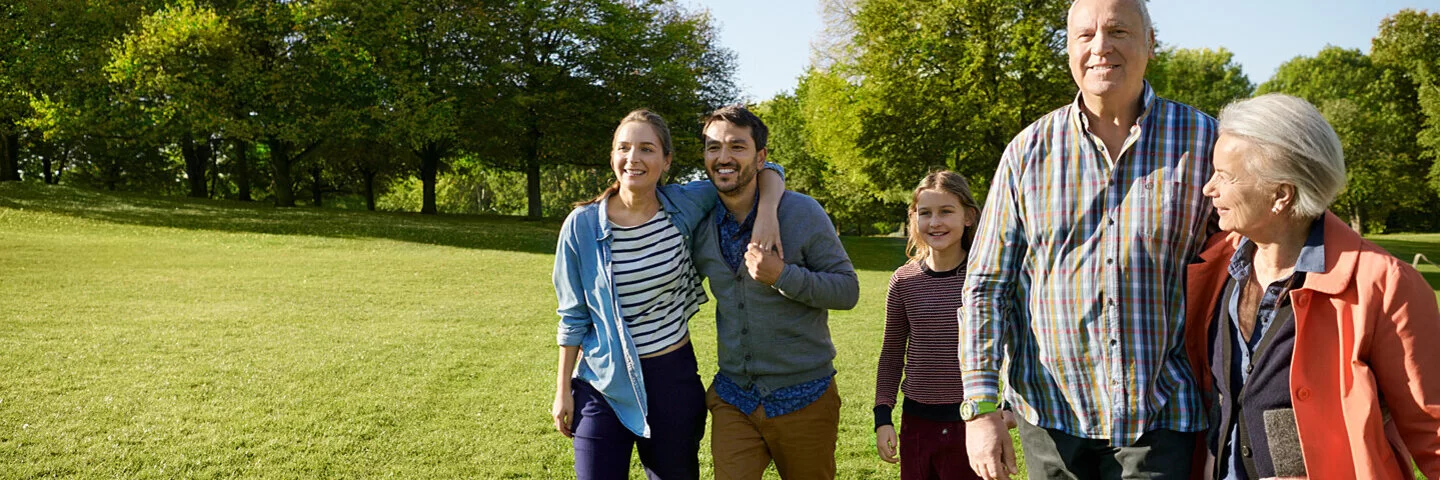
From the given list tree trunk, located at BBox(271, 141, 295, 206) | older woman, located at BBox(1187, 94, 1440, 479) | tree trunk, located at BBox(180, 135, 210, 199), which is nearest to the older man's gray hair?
older woman, located at BBox(1187, 94, 1440, 479)

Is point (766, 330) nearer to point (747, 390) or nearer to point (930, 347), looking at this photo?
point (747, 390)

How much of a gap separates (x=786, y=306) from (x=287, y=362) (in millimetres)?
8019

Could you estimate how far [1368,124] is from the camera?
47188 millimetres

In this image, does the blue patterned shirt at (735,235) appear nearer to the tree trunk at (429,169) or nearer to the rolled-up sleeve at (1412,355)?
the rolled-up sleeve at (1412,355)

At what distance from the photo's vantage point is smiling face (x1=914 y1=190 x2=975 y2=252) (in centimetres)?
426

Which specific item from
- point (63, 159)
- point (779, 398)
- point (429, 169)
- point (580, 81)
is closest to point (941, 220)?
point (779, 398)

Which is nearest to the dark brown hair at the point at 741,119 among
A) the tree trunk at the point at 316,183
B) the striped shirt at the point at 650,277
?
the striped shirt at the point at 650,277

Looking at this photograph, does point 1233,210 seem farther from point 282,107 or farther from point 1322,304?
point 282,107

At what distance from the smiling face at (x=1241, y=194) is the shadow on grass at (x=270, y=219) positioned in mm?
23269

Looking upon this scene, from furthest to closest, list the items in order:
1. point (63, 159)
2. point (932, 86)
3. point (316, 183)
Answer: point (316, 183) < point (63, 159) < point (932, 86)

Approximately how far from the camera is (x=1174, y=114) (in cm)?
272

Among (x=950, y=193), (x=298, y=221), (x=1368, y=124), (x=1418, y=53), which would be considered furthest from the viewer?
(x=1418, y=53)

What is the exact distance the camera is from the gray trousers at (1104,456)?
2662 millimetres

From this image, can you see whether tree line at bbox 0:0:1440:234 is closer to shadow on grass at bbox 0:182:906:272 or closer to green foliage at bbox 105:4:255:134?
green foliage at bbox 105:4:255:134
